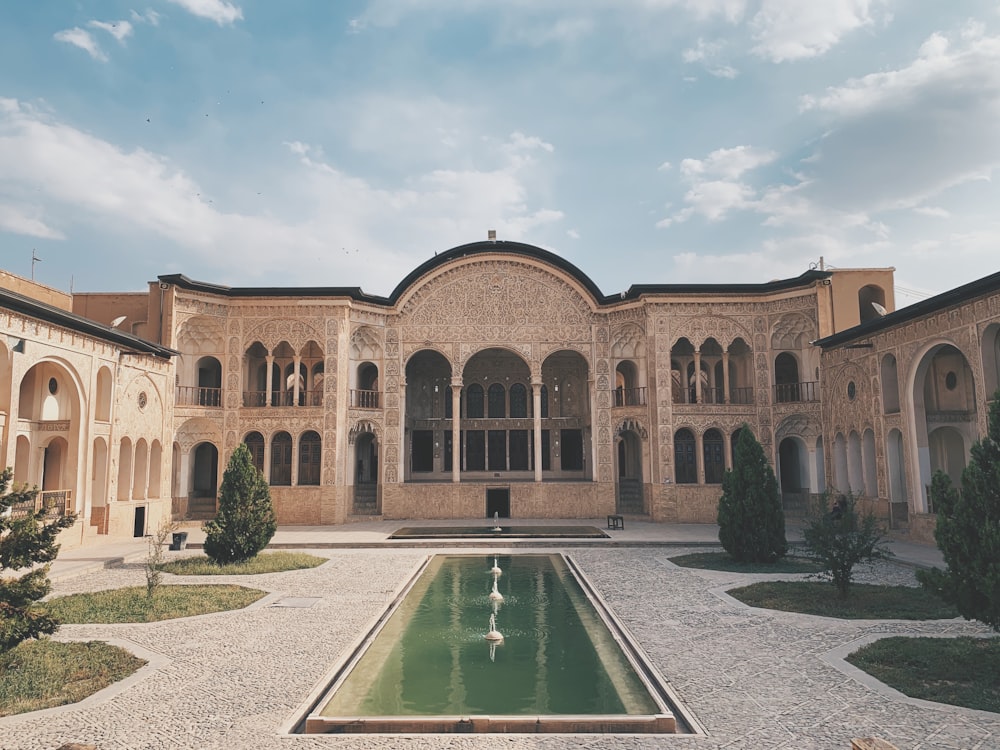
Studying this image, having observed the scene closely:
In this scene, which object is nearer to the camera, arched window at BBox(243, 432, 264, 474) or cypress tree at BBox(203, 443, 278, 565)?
cypress tree at BBox(203, 443, 278, 565)

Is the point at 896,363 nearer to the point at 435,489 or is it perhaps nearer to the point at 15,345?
the point at 435,489

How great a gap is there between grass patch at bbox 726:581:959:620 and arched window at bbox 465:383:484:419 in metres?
16.7

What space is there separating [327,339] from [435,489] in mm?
6562

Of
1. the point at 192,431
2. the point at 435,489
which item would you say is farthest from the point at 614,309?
the point at 192,431

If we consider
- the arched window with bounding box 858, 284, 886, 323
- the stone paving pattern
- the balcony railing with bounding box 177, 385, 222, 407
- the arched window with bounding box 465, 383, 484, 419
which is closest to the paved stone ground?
the stone paving pattern

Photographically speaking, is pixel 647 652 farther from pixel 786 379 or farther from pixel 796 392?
pixel 786 379

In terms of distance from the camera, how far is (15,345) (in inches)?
583

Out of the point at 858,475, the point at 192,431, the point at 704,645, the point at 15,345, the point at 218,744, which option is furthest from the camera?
the point at 192,431

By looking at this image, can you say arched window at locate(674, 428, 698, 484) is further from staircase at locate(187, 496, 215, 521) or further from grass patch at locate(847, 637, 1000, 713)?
staircase at locate(187, 496, 215, 521)

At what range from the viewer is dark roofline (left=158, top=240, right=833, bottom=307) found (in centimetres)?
2208

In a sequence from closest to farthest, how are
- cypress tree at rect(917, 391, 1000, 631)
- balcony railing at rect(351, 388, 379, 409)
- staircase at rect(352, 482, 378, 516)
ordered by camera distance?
cypress tree at rect(917, 391, 1000, 631)
balcony railing at rect(351, 388, 379, 409)
staircase at rect(352, 482, 378, 516)

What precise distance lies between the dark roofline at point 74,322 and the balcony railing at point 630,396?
50.6ft

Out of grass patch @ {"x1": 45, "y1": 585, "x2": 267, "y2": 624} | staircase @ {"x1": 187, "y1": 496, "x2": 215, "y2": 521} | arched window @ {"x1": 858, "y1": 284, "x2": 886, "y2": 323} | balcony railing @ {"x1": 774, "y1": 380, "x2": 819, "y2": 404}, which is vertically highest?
arched window @ {"x1": 858, "y1": 284, "x2": 886, "y2": 323}

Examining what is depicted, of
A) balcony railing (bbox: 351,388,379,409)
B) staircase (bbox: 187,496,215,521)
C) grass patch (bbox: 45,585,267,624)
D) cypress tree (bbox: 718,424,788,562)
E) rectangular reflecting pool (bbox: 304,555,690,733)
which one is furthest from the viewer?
balcony railing (bbox: 351,388,379,409)
